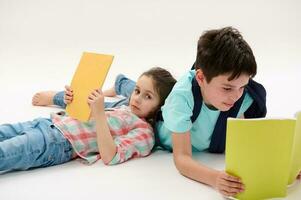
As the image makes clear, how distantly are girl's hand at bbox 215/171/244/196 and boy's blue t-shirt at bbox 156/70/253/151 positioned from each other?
0.19 m

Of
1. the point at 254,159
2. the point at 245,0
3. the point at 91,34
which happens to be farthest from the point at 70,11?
the point at 254,159

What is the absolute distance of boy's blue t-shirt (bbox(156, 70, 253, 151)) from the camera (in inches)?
41.6

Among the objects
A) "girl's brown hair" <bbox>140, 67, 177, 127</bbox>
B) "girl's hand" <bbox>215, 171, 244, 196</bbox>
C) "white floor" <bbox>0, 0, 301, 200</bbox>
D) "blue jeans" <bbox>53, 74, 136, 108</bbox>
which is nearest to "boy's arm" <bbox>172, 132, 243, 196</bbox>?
"girl's hand" <bbox>215, 171, 244, 196</bbox>

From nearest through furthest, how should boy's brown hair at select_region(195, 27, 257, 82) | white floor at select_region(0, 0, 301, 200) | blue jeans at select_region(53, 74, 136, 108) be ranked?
boy's brown hair at select_region(195, 27, 257, 82)
blue jeans at select_region(53, 74, 136, 108)
white floor at select_region(0, 0, 301, 200)

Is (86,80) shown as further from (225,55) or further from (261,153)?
(261,153)

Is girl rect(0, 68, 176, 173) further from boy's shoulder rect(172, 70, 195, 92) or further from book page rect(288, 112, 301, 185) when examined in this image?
book page rect(288, 112, 301, 185)

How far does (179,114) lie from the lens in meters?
1.06

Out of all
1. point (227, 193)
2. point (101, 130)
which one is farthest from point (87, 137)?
point (227, 193)

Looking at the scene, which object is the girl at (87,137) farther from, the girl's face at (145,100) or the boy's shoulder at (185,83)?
the boy's shoulder at (185,83)

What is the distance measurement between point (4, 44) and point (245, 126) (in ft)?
6.28

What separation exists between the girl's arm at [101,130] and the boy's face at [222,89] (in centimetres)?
27

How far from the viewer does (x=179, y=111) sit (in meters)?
1.06

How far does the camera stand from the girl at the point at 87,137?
1051 mm

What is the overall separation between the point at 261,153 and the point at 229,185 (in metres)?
0.10
